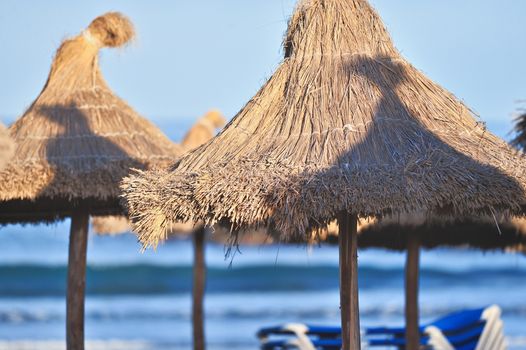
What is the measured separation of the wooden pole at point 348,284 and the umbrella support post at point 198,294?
6.03 metres

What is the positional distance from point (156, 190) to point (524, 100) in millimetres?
2489

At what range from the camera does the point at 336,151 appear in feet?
18.7

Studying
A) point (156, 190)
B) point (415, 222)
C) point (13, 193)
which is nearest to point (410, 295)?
point (415, 222)

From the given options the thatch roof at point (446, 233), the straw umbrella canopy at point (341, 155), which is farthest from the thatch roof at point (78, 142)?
the thatch roof at point (446, 233)

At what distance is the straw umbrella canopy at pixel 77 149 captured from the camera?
7633 millimetres

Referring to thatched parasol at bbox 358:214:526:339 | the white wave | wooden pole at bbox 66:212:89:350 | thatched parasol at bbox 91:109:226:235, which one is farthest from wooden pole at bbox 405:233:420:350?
the white wave

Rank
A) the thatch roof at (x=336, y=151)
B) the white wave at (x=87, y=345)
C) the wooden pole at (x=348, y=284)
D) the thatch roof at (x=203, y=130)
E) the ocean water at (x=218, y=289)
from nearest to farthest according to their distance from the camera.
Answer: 1. the thatch roof at (x=336, y=151)
2. the wooden pole at (x=348, y=284)
3. the thatch roof at (x=203, y=130)
4. the white wave at (x=87, y=345)
5. the ocean water at (x=218, y=289)

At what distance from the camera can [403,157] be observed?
5.70 m

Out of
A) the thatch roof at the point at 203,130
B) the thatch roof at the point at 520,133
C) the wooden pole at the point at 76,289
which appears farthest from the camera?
the thatch roof at the point at 203,130

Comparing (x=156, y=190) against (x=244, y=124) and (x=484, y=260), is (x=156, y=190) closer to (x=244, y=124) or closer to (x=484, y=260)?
(x=244, y=124)

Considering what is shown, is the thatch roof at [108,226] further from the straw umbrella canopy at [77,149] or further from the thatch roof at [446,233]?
the thatch roof at [446,233]

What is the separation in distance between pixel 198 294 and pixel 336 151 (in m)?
6.78

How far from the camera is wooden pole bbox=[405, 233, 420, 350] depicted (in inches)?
417

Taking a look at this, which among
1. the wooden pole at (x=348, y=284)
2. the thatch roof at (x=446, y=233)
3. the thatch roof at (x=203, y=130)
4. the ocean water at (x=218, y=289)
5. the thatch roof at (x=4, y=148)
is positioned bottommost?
the ocean water at (x=218, y=289)
